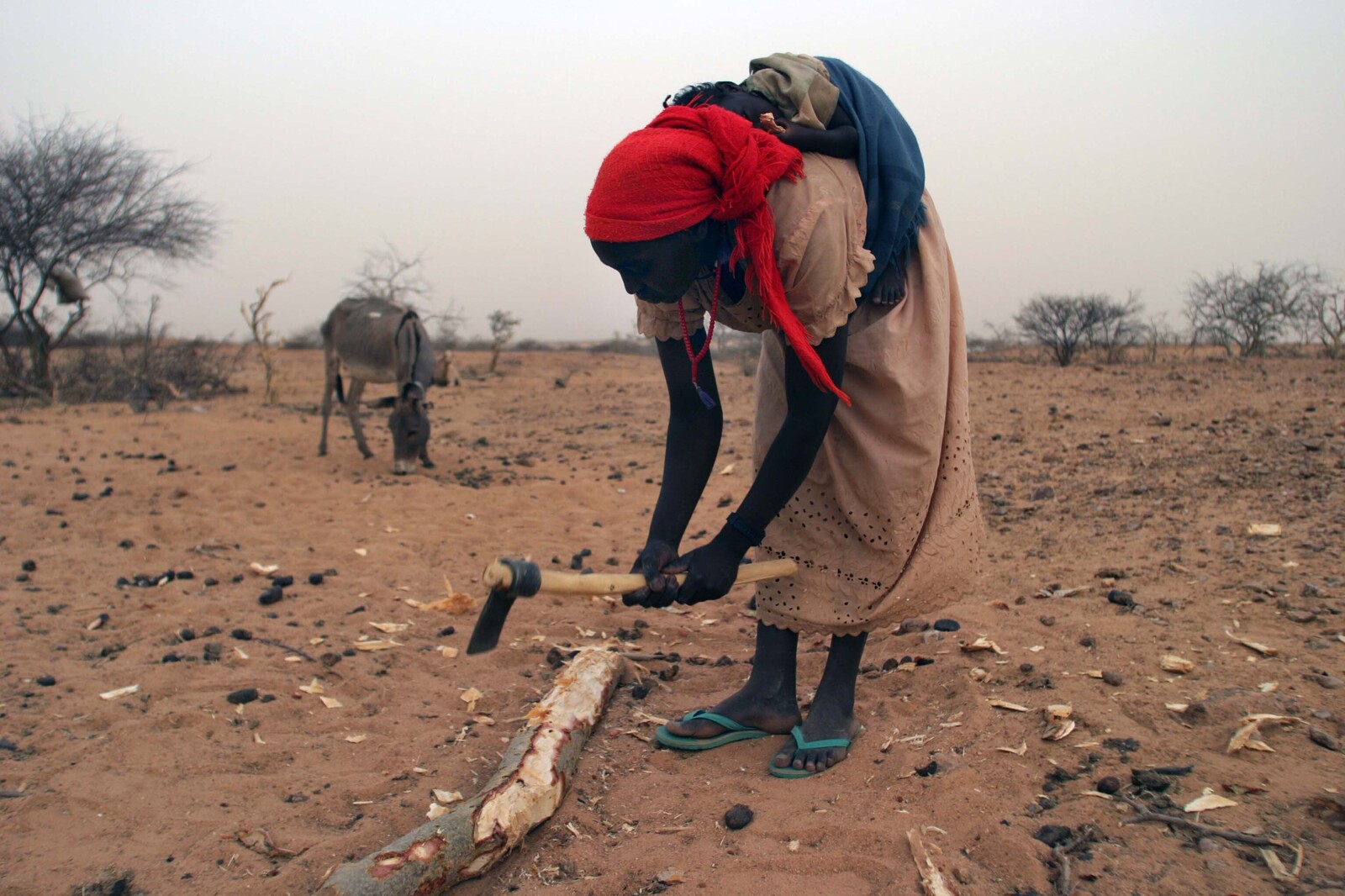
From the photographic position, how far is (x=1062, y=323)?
Answer: 12.5 metres

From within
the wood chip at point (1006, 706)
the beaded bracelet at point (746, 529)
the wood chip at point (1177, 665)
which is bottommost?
the wood chip at point (1006, 706)

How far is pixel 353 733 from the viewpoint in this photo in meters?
3.02

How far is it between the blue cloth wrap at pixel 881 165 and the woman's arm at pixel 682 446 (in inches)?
20.3

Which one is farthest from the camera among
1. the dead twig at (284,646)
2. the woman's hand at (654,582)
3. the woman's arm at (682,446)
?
the dead twig at (284,646)

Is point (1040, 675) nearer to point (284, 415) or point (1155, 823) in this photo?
point (1155, 823)

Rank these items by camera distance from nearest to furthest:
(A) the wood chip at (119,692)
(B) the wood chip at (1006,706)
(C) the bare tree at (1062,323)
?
1. (B) the wood chip at (1006,706)
2. (A) the wood chip at (119,692)
3. (C) the bare tree at (1062,323)

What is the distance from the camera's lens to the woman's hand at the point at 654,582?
7.47ft

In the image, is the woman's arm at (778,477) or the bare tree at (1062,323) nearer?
the woman's arm at (778,477)

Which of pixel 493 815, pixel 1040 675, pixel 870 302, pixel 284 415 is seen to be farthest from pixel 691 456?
pixel 284 415

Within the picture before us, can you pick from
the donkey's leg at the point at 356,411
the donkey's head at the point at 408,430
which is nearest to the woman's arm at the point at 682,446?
the donkey's head at the point at 408,430

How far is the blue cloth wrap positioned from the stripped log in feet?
4.99

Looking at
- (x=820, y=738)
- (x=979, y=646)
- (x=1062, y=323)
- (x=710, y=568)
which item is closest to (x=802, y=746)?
(x=820, y=738)

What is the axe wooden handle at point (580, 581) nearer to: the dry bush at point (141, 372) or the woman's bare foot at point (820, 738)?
the woman's bare foot at point (820, 738)

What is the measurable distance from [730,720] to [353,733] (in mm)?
1295
